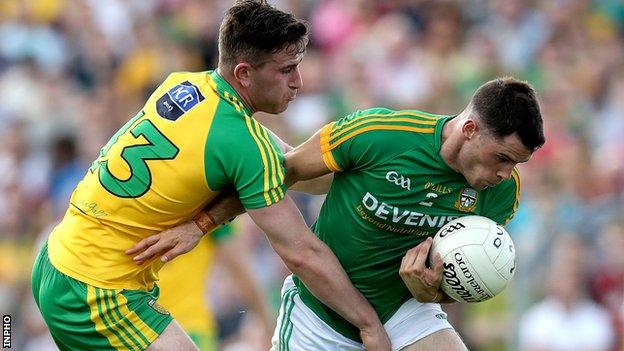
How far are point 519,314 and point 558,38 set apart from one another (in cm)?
455

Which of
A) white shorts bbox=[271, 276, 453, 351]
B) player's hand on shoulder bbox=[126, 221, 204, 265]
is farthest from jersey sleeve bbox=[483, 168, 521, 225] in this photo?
player's hand on shoulder bbox=[126, 221, 204, 265]

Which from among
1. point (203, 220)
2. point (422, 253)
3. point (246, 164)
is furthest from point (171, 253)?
point (422, 253)

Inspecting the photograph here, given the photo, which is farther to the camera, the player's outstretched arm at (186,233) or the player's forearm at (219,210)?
the player's forearm at (219,210)

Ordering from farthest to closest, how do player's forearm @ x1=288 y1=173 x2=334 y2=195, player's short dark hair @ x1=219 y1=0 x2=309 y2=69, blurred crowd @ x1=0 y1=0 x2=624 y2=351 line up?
blurred crowd @ x1=0 y1=0 x2=624 y2=351, player's forearm @ x1=288 y1=173 x2=334 y2=195, player's short dark hair @ x1=219 y1=0 x2=309 y2=69

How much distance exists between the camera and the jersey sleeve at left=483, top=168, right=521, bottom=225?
6.99 metres

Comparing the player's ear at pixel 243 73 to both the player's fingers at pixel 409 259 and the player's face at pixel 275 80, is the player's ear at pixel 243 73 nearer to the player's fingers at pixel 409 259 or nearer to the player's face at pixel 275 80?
the player's face at pixel 275 80

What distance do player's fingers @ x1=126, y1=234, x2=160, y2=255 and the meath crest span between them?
1579mm

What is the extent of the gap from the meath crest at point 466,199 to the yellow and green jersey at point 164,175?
38.8 inches

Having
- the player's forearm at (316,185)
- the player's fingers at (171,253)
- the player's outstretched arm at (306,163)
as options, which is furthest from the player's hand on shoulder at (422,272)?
the player's fingers at (171,253)

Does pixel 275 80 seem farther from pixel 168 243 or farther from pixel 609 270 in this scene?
pixel 609 270

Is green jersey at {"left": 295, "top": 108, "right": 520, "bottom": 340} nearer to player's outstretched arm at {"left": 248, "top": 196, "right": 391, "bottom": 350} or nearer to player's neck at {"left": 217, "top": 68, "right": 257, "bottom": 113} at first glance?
player's outstretched arm at {"left": 248, "top": 196, "right": 391, "bottom": 350}

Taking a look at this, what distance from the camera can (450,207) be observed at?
690cm

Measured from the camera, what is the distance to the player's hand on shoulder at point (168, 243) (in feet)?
21.4

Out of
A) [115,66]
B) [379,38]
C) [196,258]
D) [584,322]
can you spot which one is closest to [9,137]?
[115,66]
